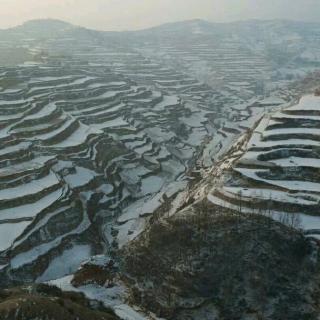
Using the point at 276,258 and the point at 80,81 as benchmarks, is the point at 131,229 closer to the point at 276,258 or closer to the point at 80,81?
the point at 276,258

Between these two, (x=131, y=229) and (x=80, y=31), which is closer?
(x=131, y=229)

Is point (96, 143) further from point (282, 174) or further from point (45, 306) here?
point (45, 306)

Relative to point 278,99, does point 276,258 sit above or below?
above

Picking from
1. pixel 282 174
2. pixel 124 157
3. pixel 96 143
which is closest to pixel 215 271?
pixel 282 174

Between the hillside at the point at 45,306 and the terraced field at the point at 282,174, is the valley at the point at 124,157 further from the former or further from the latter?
the hillside at the point at 45,306

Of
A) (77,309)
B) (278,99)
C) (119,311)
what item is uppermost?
(77,309)

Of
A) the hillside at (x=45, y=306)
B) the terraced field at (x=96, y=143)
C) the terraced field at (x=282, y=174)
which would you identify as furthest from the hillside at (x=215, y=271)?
the terraced field at (x=96, y=143)

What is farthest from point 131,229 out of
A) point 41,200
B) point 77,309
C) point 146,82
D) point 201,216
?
point 146,82
